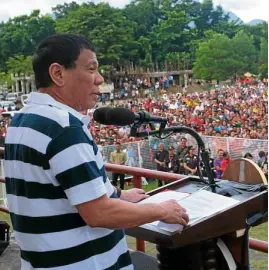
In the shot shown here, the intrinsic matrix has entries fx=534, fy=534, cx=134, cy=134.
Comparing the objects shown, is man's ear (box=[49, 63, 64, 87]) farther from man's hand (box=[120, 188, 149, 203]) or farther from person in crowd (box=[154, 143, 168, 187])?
person in crowd (box=[154, 143, 168, 187])

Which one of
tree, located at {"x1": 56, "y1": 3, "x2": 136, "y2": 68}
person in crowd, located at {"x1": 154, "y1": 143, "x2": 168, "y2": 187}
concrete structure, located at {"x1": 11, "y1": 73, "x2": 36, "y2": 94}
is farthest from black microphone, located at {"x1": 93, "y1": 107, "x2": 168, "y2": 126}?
tree, located at {"x1": 56, "y1": 3, "x2": 136, "y2": 68}

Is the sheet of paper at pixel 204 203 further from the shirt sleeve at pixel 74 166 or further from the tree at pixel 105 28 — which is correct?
the tree at pixel 105 28

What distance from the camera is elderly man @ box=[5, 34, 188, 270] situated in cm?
144

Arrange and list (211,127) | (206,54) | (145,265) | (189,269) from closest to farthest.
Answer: (189,269), (145,265), (211,127), (206,54)

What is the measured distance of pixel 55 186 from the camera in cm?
148

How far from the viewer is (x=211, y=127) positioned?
17.9 metres

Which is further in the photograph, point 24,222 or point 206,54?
point 206,54

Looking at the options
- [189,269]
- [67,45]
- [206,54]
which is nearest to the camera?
[67,45]

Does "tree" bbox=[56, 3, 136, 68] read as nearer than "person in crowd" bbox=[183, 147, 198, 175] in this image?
No

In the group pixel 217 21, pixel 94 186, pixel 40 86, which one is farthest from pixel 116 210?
pixel 217 21

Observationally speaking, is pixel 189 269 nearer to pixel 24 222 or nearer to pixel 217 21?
pixel 24 222

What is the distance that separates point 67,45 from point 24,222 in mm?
532

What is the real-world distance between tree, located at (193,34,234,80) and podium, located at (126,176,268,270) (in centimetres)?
5852

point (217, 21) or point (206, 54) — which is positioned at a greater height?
point (217, 21)
